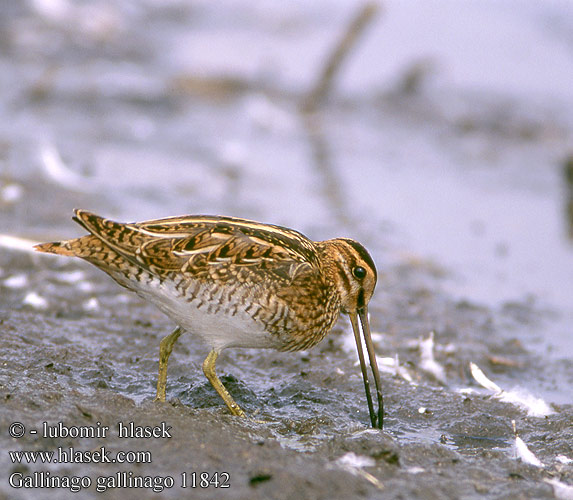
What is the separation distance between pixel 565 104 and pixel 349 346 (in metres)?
9.87

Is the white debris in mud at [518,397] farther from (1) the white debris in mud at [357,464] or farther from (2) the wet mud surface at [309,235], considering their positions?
(1) the white debris in mud at [357,464]

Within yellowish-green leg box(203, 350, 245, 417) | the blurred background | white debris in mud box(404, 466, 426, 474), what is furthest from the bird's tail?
the blurred background

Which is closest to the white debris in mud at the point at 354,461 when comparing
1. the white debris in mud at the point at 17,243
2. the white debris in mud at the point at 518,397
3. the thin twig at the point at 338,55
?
the white debris in mud at the point at 518,397

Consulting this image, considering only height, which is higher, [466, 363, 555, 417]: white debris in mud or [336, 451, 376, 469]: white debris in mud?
[466, 363, 555, 417]: white debris in mud

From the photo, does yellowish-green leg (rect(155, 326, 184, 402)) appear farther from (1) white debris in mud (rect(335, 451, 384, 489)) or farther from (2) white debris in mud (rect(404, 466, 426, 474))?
(2) white debris in mud (rect(404, 466, 426, 474))

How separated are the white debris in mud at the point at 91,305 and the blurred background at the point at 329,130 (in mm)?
1087

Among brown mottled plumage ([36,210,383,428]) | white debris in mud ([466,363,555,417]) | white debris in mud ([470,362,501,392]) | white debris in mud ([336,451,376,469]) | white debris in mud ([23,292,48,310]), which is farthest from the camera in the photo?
white debris in mud ([23,292,48,310])

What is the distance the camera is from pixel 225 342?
477 centimetres

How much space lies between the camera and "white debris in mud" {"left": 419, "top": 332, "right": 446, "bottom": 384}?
18.9ft

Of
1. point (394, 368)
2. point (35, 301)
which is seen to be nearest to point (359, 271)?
point (394, 368)

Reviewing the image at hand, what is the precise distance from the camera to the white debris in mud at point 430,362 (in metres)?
5.77

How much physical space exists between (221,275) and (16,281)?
245cm

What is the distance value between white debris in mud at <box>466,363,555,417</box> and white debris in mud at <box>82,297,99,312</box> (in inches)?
104

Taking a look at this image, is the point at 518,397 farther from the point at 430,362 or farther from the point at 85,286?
the point at 85,286
